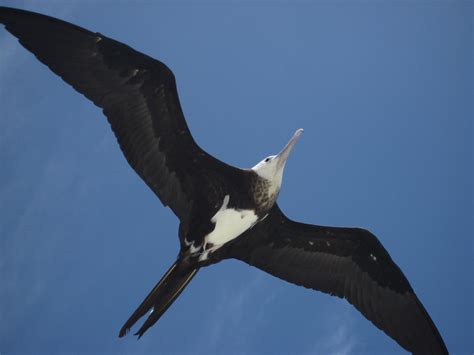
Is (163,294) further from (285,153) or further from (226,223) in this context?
(285,153)

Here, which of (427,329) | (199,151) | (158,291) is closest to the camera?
(158,291)

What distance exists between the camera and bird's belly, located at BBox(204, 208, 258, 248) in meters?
5.21

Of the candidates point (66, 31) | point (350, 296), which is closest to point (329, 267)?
point (350, 296)

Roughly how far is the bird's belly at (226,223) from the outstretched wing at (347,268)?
1.26 feet

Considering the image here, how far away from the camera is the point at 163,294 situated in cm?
489

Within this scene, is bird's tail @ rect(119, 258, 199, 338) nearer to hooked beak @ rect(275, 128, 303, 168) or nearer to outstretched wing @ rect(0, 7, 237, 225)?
outstretched wing @ rect(0, 7, 237, 225)

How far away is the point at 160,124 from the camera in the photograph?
5.16 metres

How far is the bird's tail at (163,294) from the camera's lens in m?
4.69

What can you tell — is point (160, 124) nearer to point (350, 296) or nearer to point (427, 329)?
point (350, 296)

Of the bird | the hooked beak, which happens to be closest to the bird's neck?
the bird

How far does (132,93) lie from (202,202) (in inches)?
39.1

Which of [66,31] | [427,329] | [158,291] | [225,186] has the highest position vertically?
[66,31]

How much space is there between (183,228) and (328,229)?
4.26ft

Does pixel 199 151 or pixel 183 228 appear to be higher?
pixel 199 151
